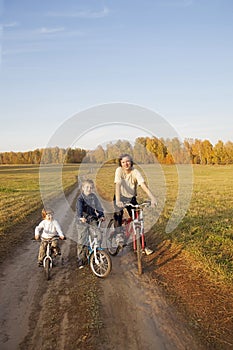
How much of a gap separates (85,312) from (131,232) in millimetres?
3405

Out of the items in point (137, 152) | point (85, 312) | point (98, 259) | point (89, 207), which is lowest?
point (85, 312)

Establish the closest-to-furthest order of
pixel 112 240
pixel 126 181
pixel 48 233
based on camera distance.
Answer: pixel 48 233, pixel 126 181, pixel 112 240

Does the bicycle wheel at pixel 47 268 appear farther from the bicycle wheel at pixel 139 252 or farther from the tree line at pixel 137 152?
the tree line at pixel 137 152

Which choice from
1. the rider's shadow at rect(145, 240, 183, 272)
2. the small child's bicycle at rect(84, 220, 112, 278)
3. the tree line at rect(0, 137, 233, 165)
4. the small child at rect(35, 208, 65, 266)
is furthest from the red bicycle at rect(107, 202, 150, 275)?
the tree line at rect(0, 137, 233, 165)

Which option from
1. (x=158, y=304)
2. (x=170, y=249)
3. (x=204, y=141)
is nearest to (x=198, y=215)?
(x=170, y=249)

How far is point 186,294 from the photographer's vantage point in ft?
21.4

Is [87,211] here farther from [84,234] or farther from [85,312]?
[85,312]

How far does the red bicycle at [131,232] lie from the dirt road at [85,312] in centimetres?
67

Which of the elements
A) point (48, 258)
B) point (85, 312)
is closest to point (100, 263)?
point (48, 258)

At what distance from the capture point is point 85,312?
5.75m

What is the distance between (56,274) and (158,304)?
9.26 feet

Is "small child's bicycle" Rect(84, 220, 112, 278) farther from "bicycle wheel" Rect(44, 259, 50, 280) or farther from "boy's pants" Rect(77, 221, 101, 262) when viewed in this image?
"bicycle wheel" Rect(44, 259, 50, 280)

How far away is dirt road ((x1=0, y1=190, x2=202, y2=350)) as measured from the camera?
189 inches

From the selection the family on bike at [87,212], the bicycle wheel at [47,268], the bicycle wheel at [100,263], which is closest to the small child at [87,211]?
the family on bike at [87,212]
